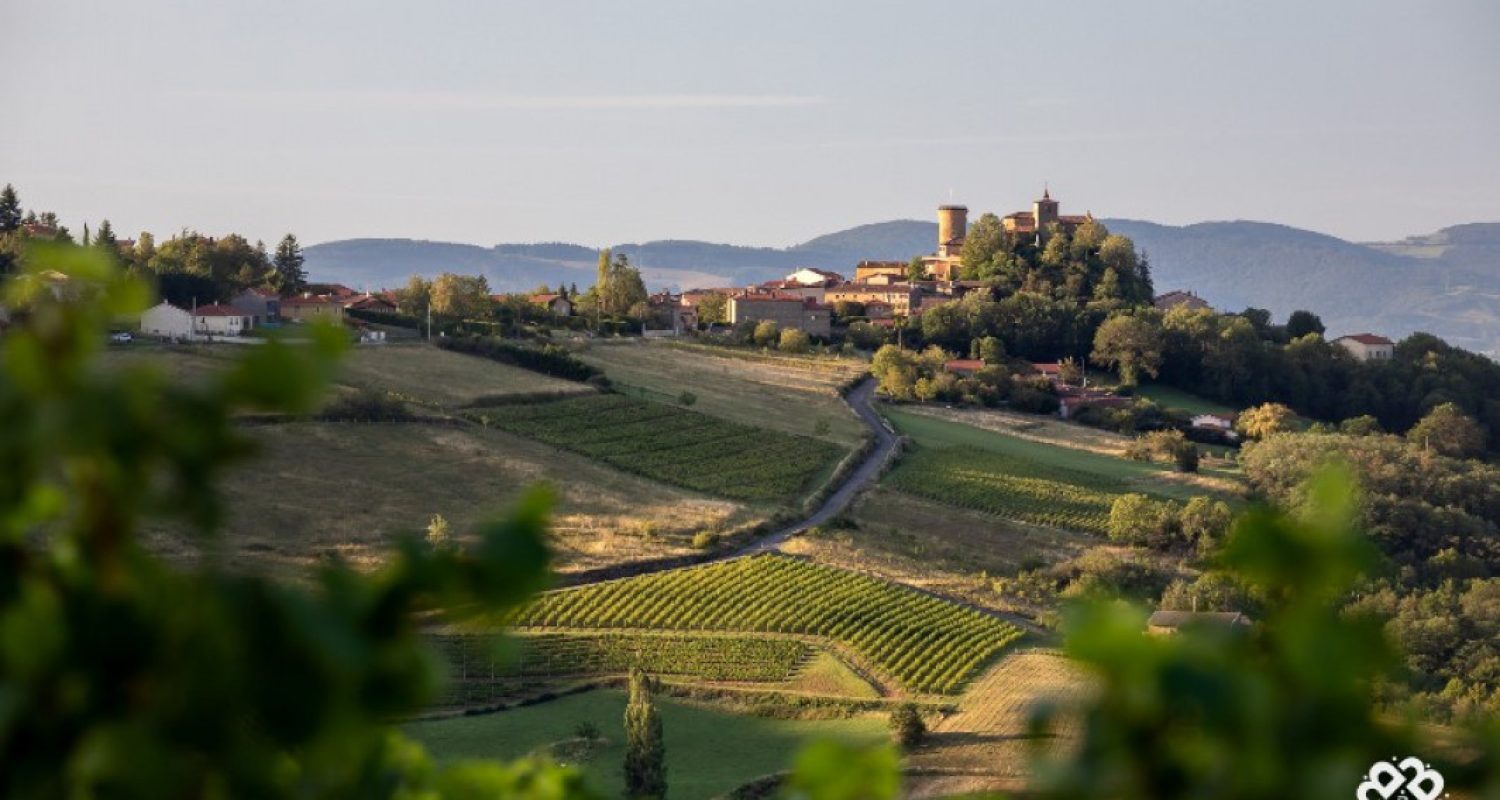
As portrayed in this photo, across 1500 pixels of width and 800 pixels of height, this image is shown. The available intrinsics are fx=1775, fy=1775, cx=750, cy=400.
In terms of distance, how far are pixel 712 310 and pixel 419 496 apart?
138 feet

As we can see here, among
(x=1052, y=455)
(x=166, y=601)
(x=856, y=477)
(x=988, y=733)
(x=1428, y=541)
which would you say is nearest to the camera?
(x=166, y=601)

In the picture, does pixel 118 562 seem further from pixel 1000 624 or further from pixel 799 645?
pixel 1000 624

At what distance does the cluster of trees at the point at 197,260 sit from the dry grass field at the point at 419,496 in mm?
13873

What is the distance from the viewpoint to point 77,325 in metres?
1.56

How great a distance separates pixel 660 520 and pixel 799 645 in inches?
302

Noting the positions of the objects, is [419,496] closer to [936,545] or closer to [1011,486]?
[936,545]

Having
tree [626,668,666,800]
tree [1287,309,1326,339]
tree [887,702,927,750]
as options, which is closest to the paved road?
tree [887,702,927,750]

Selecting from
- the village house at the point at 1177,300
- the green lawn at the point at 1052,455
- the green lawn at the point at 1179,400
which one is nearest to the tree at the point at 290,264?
the green lawn at the point at 1052,455

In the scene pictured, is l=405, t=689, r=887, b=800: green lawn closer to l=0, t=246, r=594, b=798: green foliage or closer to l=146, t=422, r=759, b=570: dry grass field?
l=146, t=422, r=759, b=570: dry grass field

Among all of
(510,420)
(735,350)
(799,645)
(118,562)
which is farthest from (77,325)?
(735,350)

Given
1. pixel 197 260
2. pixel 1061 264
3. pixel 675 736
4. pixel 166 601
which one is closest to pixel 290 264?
pixel 197 260

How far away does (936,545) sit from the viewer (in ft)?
132

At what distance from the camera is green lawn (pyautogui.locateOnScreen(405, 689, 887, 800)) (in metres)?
23.8

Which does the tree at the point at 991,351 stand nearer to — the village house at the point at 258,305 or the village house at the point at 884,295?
the village house at the point at 884,295
